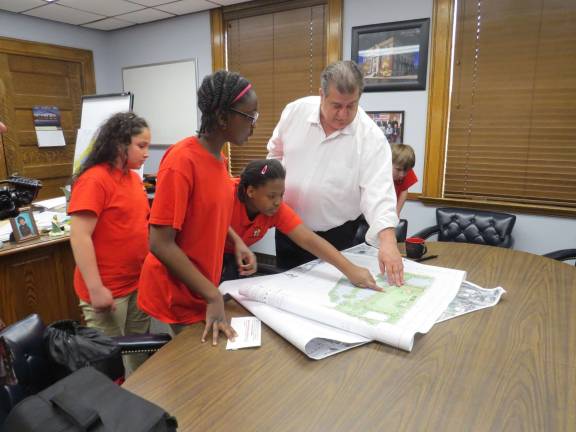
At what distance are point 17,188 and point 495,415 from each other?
1492mm

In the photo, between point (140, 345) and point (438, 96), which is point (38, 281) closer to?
point (140, 345)

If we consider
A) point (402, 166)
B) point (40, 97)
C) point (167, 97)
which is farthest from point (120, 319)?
point (40, 97)

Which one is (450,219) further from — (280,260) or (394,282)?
(394,282)

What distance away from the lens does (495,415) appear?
69 cm

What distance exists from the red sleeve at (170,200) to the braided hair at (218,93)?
0.18m

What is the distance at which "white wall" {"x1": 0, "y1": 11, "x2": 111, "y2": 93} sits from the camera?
13.1 ft

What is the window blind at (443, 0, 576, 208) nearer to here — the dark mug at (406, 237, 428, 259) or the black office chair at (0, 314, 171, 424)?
the dark mug at (406, 237, 428, 259)

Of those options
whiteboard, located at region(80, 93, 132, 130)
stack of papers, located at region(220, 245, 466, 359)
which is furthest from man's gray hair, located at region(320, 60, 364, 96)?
whiteboard, located at region(80, 93, 132, 130)

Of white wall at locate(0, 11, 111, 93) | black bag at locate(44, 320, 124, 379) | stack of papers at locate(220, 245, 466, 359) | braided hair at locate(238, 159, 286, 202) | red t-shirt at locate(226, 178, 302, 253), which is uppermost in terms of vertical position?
white wall at locate(0, 11, 111, 93)

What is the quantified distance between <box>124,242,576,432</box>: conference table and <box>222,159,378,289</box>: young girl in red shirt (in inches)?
12.9

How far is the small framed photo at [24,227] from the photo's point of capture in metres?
2.12

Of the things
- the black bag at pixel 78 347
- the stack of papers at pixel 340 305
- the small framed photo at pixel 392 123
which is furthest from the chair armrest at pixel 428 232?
the black bag at pixel 78 347

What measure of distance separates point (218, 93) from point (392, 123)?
95.7 inches

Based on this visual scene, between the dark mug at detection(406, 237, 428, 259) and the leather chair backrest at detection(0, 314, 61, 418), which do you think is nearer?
the leather chair backrest at detection(0, 314, 61, 418)
